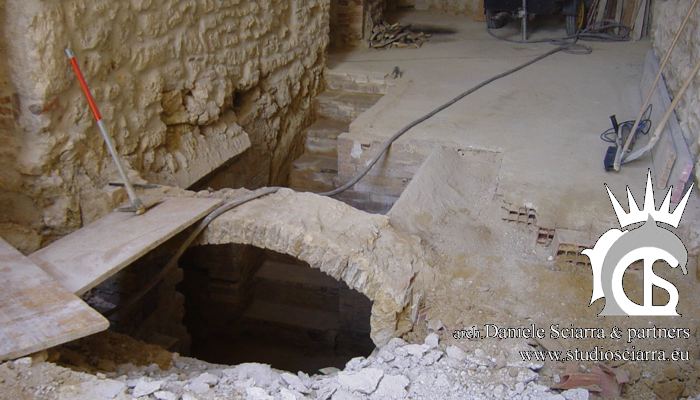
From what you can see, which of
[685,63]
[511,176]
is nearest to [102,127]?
[511,176]

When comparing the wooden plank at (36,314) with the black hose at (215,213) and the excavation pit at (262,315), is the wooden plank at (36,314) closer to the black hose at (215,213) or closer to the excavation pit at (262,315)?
the black hose at (215,213)

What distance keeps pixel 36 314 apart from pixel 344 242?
1.39 m

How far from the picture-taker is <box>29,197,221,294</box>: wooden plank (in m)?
2.51

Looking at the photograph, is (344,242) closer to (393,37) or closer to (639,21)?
(393,37)

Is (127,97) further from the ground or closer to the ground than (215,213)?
further from the ground

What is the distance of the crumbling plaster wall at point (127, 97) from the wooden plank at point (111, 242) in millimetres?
361

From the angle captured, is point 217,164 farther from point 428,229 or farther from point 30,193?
point 428,229

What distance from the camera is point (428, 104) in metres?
5.08

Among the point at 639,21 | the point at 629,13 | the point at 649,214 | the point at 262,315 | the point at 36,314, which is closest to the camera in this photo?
the point at 36,314

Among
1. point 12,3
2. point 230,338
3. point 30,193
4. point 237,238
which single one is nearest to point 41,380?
point 237,238

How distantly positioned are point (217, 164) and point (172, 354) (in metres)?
1.66

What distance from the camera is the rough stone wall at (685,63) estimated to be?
345cm

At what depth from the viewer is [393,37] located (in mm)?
7238

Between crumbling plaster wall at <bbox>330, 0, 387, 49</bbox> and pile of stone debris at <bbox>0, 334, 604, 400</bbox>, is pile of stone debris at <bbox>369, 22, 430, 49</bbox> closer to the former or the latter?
crumbling plaster wall at <bbox>330, 0, 387, 49</bbox>
